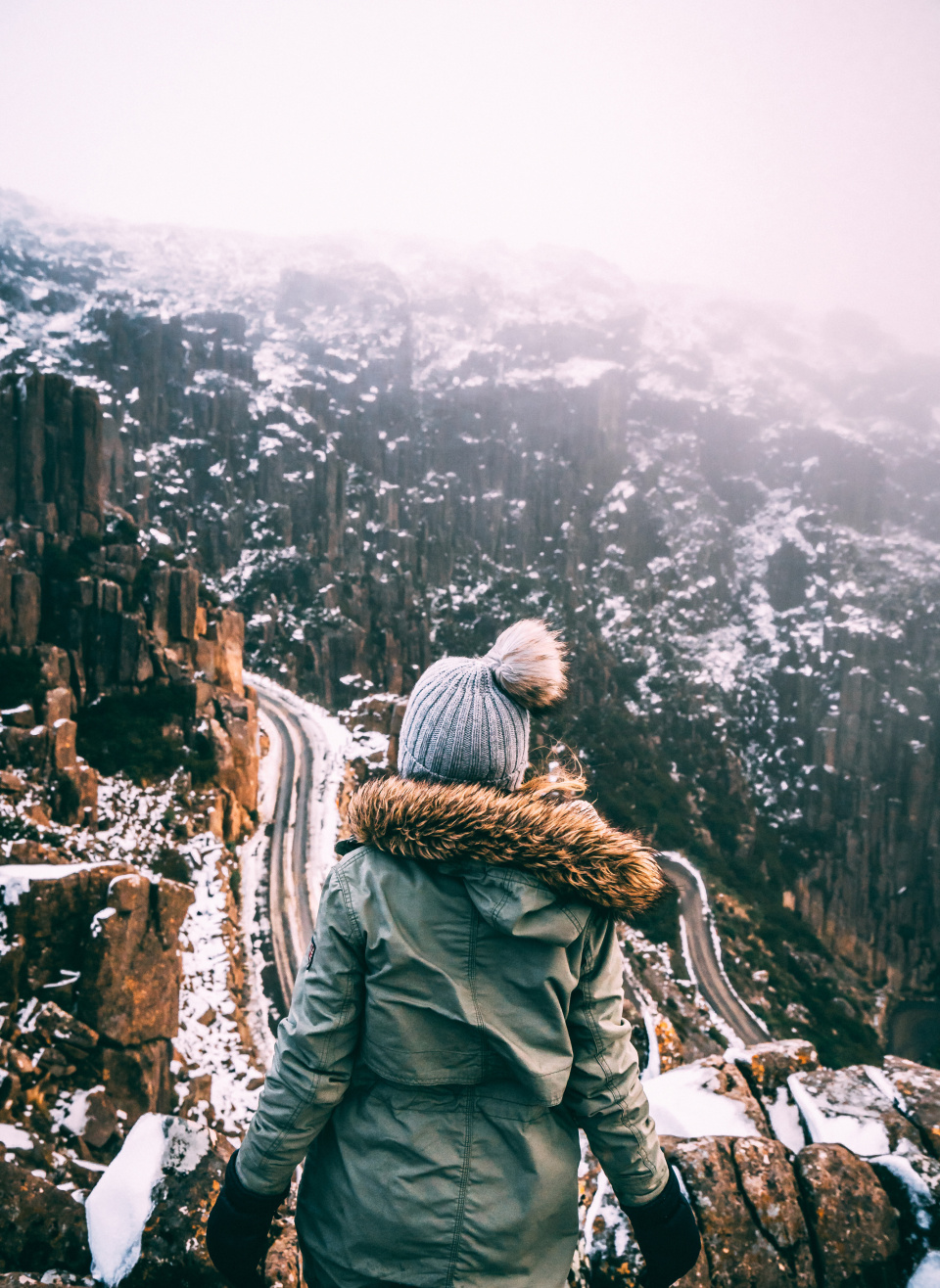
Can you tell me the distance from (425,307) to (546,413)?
2144 inches

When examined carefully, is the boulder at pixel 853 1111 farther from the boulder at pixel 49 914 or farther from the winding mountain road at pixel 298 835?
the winding mountain road at pixel 298 835

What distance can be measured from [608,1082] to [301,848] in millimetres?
19649

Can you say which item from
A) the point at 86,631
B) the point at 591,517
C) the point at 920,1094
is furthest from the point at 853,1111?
the point at 591,517

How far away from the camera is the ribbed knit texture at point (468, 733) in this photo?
7.10ft

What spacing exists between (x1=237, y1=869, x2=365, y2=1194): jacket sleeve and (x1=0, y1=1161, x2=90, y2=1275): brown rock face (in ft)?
12.5

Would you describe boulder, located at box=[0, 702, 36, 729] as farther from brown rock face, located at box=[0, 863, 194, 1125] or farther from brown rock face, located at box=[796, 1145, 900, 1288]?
brown rock face, located at box=[796, 1145, 900, 1288]

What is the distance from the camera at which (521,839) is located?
187 centimetres

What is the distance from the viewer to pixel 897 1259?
336cm

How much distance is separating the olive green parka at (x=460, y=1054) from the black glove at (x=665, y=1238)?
9 cm

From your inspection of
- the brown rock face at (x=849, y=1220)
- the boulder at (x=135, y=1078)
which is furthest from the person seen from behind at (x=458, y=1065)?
the boulder at (x=135, y=1078)

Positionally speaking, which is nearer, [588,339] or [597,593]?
[597,593]

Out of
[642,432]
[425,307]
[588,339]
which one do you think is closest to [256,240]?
[425,307]

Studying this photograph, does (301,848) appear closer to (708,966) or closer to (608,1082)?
(608,1082)

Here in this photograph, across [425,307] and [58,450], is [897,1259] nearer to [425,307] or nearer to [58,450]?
[58,450]
